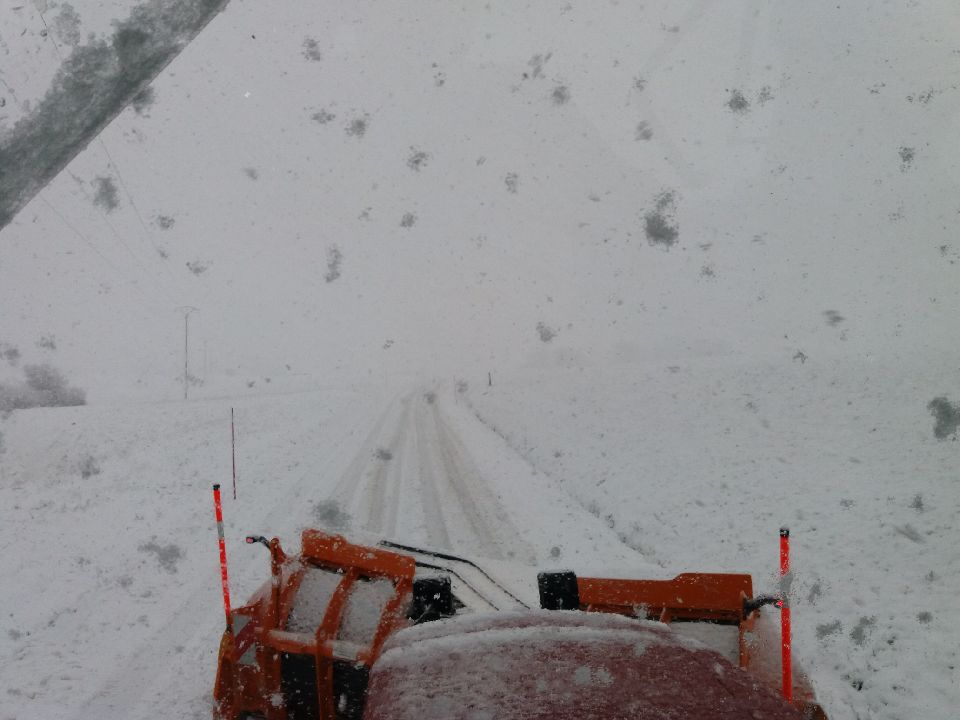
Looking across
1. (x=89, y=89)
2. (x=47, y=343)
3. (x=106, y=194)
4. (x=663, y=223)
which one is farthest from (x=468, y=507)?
(x=106, y=194)

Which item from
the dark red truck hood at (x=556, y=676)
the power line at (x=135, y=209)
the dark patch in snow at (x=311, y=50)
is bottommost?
the dark red truck hood at (x=556, y=676)

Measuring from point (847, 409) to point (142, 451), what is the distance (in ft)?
53.1

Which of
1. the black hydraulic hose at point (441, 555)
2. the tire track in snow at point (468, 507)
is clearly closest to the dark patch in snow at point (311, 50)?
the tire track in snow at point (468, 507)

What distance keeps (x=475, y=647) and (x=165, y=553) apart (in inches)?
271

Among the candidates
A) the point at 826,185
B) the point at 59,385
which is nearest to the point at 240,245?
→ the point at 59,385

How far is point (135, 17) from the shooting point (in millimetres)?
20312

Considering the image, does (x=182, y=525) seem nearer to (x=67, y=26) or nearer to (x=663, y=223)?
(x=67, y=26)

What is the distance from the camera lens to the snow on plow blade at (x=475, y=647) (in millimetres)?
1363

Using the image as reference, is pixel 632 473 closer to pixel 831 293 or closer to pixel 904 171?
pixel 831 293

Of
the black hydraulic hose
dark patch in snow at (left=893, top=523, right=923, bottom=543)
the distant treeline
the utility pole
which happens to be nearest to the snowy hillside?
dark patch in snow at (left=893, top=523, right=923, bottom=543)

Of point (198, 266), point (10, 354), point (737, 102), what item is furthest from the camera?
point (198, 266)

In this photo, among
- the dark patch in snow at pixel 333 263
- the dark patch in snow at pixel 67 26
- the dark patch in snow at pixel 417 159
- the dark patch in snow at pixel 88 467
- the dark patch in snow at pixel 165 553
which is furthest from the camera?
the dark patch in snow at pixel 333 263

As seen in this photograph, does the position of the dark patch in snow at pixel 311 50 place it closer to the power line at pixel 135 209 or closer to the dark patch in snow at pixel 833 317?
the power line at pixel 135 209

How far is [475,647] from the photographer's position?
1.55 metres
